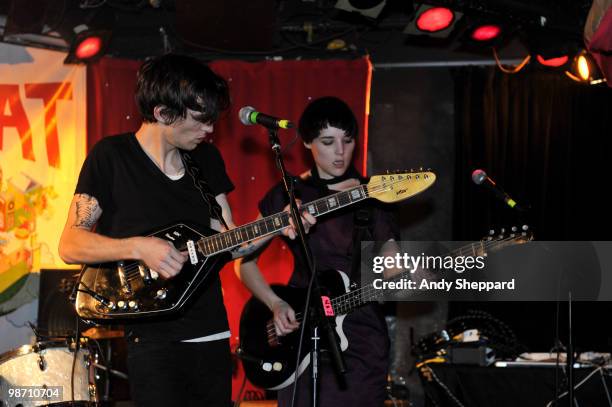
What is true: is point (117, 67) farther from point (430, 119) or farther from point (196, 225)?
point (196, 225)

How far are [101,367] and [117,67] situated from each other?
2.88 meters

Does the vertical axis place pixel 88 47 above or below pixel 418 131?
above

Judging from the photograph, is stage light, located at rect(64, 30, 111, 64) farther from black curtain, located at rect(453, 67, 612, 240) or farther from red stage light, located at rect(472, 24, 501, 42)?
black curtain, located at rect(453, 67, 612, 240)

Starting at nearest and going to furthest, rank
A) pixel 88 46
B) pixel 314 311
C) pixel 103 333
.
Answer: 1. pixel 314 311
2. pixel 103 333
3. pixel 88 46

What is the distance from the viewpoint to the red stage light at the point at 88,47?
5699 mm

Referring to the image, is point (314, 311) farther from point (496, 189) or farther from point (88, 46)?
point (88, 46)

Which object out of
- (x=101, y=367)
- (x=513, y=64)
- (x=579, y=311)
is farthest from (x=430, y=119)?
(x=101, y=367)

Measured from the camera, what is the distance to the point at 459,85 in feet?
22.1

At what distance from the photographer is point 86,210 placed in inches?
108

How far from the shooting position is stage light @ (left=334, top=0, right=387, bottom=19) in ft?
16.6

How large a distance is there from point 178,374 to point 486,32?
391 cm

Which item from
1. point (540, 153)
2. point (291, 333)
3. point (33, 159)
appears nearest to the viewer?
point (291, 333)

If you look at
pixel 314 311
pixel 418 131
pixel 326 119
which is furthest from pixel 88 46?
pixel 314 311

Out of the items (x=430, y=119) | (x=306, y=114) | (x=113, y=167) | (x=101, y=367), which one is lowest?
(x=101, y=367)
